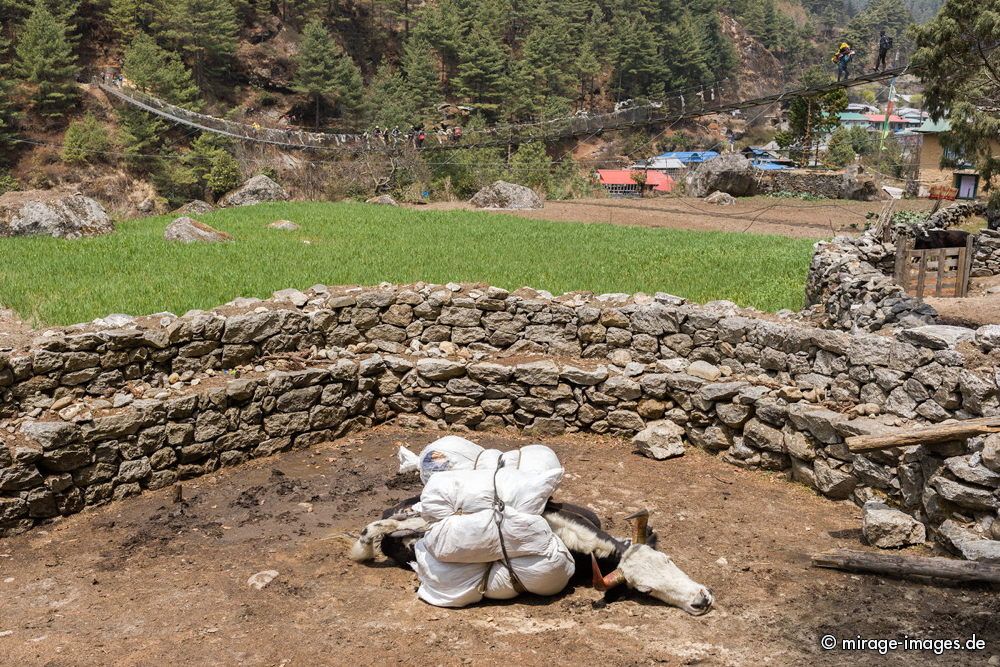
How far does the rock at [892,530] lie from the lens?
634cm

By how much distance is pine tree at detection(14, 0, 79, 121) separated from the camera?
44719 millimetres

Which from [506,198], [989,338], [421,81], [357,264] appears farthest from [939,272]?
[421,81]

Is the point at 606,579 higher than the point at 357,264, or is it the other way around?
the point at 357,264

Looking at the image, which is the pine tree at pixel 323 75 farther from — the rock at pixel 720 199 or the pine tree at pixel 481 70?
the rock at pixel 720 199

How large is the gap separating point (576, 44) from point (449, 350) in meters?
74.2

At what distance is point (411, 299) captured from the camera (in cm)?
1016

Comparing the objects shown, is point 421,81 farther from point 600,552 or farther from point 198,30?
point 600,552

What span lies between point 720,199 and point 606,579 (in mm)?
31544

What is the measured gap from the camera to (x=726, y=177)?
37625 mm

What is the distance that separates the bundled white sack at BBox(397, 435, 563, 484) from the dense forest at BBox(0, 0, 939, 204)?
39.7m

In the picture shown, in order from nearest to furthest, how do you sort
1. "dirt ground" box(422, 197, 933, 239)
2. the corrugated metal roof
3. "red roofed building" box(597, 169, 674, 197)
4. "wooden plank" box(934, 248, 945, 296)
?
"wooden plank" box(934, 248, 945, 296) → "dirt ground" box(422, 197, 933, 239) → "red roofed building" box(597, 169, 674, 197) → the corrugated metal roof

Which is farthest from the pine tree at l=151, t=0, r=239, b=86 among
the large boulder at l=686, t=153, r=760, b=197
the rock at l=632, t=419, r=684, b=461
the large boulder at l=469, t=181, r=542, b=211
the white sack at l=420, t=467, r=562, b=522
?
the white sack at l=420, t=467, r=562, b=522

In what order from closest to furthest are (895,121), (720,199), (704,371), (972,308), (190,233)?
(704,371)
(972,308)
(190,233)
(720,199)
(895,121)

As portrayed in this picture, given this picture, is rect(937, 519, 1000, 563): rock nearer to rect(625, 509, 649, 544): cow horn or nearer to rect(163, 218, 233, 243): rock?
rect(625, 509, 649, 544): cow horn
